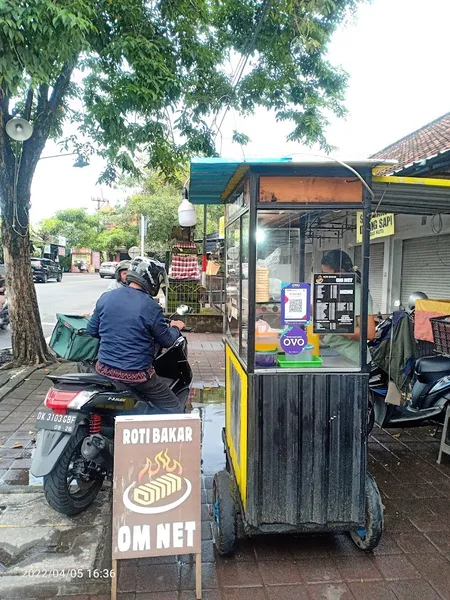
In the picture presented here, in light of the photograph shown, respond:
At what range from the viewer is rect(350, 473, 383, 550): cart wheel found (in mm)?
2695

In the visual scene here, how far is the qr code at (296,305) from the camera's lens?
2.82 meters

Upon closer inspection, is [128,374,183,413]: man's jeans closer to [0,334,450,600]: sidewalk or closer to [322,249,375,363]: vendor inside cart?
[0,334,450,600]: sidewalk

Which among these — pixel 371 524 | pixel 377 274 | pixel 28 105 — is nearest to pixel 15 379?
pixel 28 105

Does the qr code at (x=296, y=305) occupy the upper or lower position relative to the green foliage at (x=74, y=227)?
lower

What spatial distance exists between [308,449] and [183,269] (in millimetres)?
9829

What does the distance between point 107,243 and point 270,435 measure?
45156 mm

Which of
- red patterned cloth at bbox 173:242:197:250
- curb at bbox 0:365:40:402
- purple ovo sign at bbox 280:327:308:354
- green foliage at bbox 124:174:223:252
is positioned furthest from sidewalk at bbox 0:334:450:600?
green foliage at bbox 124:174:223:252

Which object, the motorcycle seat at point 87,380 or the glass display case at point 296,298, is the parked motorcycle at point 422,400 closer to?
the glass display case at point 296,298

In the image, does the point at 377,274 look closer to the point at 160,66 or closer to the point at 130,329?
the point at 160,66

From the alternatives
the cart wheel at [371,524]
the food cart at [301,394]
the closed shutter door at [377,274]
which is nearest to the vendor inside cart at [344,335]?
the food cart at [301,394]

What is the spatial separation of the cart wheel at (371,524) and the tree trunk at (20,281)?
19.4ft

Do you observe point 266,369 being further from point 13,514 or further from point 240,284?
point 13,514

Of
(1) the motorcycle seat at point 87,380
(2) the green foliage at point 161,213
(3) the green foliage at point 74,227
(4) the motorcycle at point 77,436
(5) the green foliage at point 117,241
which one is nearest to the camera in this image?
(4) the motorcycle at point 77,436

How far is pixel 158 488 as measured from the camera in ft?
7.84
